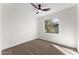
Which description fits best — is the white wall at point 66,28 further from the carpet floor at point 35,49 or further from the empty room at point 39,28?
the carpet floor at point 35,49

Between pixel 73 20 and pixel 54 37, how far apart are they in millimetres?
441

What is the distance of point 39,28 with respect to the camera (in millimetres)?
1639

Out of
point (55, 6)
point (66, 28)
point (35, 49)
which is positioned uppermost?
point (55, 6)

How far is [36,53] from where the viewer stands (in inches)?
62.7

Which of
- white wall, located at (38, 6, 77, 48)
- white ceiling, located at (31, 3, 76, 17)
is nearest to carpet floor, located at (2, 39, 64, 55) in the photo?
white wall, located at (38, 6, 77, 48)

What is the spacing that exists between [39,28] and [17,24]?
1.30 ft

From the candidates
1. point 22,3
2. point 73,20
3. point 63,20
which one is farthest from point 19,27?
point 73,20

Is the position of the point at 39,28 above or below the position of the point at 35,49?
above

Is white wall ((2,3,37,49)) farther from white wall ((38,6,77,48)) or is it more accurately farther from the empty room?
white wall ((38,6,77,48))

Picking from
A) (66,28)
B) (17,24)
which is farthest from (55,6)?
(17,24)

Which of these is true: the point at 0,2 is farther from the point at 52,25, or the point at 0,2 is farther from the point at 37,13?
the point at 52,25

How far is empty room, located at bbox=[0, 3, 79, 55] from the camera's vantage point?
1540 millimetres

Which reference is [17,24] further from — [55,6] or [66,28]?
[66,28]
